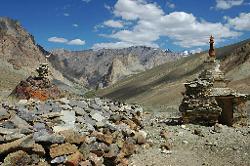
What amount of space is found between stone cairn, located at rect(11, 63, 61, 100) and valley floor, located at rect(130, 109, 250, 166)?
6.90 meters

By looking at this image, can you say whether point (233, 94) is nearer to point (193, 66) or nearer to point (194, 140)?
point (194, 140)

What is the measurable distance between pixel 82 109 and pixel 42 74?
32.8 feet

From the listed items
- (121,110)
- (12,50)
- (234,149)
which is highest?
(12,50)

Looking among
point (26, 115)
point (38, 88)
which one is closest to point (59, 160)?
point (26, 115)

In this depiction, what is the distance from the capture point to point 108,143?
40.1 ft

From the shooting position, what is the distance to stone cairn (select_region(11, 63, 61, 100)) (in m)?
22.1

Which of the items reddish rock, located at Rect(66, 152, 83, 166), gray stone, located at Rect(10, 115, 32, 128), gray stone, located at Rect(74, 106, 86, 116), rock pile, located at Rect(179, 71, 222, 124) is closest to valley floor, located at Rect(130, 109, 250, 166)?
rock pile, located at Rect(179, 71, 222, 124)

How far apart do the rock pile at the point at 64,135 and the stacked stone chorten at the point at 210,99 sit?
6073 mm

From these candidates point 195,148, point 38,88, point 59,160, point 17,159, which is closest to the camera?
point 17,159

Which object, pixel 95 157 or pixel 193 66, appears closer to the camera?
pixel 95 157

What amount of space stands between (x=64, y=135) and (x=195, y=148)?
591 cm

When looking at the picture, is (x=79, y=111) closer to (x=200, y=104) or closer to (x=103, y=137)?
(x=103, y=137)

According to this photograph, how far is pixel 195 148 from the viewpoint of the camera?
1520cm

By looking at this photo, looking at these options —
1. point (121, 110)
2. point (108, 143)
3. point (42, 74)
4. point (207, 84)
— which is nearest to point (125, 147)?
point (108, 143)
